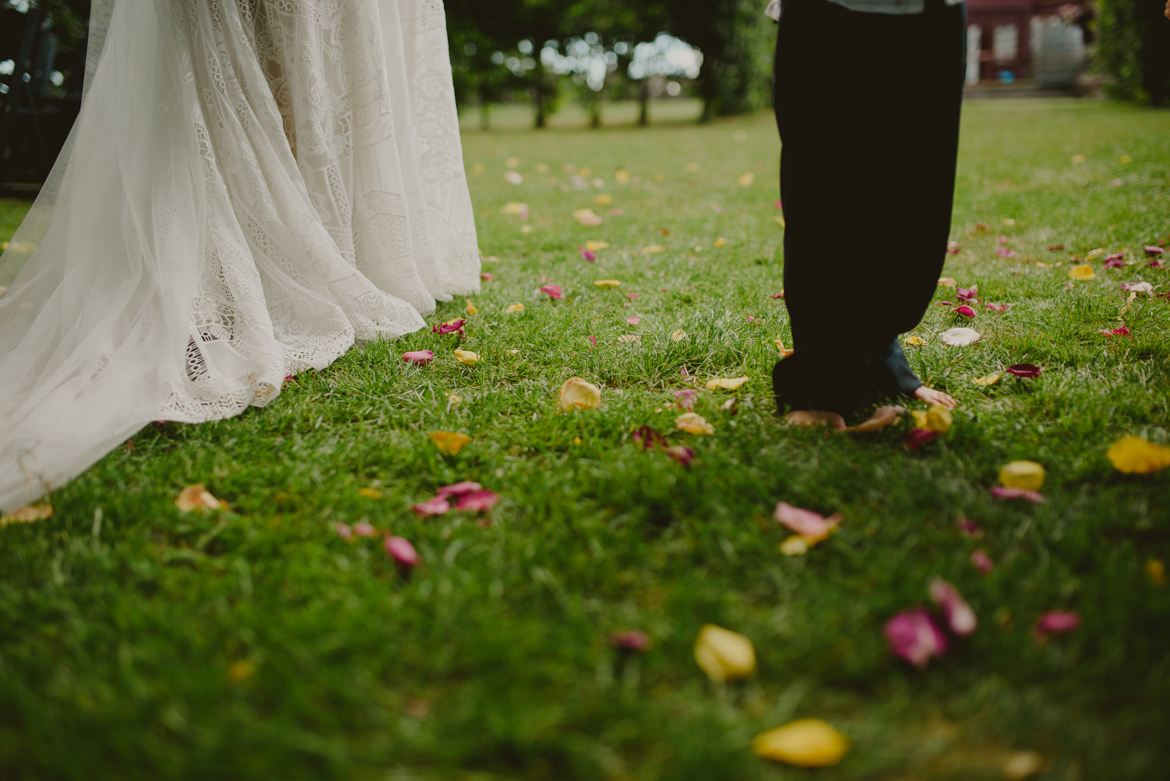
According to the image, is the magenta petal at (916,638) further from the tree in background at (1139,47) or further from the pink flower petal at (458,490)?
the tree in background at (1139,47)

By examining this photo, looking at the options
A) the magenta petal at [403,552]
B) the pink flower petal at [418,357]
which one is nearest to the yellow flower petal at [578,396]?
the pink flower petal at [418,357]

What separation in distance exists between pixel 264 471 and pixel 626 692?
40.6 inches

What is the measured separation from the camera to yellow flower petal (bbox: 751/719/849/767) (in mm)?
872

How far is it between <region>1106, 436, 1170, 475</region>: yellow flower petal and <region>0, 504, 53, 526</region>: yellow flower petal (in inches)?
88.5

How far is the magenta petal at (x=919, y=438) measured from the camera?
1.62 meters

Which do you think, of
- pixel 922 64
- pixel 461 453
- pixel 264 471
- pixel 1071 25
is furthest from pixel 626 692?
pixel 1071 25

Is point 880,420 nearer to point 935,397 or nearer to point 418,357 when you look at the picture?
point 935,397

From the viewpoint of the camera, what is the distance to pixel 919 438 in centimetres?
162

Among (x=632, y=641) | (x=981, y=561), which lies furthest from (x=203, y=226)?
(x=981, y=561)

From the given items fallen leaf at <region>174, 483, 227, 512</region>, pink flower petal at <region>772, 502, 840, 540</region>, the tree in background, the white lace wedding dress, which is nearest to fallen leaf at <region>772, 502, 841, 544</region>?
pink flower petal at <region>772, 502, 840, 540</region>

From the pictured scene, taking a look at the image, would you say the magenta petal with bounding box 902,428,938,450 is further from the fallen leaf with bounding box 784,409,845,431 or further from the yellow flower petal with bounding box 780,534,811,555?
the yellow flower petal with bounding box 780,534,811,555

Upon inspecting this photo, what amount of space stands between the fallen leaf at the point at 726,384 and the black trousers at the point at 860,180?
0.16 metres

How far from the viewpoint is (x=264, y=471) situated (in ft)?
5.22

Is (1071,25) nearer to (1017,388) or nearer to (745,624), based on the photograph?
(1017,388)
